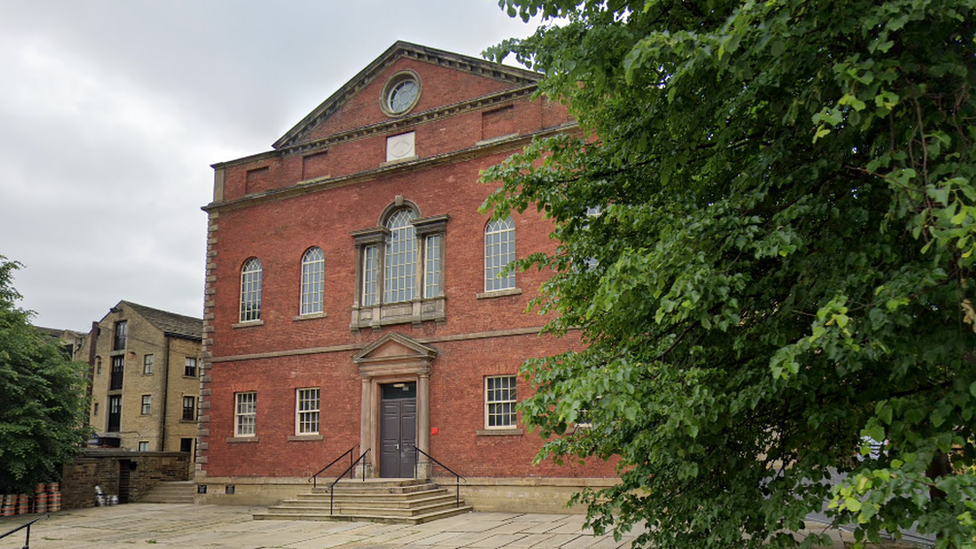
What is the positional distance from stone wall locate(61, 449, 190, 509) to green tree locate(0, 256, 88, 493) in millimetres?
950

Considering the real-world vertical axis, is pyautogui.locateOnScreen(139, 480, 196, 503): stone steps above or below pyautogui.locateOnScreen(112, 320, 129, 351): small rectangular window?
below

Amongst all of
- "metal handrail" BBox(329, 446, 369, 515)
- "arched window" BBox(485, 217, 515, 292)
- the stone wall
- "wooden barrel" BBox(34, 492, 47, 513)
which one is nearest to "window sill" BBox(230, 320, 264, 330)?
"metal handrail" BBox(329, 446, 369, 515)

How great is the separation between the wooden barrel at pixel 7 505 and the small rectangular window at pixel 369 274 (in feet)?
35.7

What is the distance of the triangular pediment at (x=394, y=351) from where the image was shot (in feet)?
60.3

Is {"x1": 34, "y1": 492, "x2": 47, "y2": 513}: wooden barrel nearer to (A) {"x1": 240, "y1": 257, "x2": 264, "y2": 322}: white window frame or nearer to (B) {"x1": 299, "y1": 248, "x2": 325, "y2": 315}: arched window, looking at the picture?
(A) {"x1": 240, "y1": 257, "x2": 264, "y2": 322}: white window frame

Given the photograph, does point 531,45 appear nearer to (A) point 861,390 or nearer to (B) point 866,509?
(A) point 861,390

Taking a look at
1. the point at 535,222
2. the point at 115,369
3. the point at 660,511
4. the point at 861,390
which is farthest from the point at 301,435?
the point at 115,369

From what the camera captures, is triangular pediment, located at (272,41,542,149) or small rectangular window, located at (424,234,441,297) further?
small rectangular window, located at (424,234,441,297)

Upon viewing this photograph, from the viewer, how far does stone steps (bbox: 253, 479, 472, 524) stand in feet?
52.1

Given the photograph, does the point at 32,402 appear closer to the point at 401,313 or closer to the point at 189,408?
the point at 401,313

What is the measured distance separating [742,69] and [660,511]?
140 inches

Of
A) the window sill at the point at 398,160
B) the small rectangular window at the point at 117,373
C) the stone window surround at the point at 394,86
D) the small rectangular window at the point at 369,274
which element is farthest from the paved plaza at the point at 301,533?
the small rectangular window at the point at 117,373

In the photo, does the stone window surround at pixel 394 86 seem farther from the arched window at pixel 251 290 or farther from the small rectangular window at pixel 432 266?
the arched window at pixel 251 290

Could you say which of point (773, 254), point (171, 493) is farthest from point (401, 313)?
point (773, 254)
